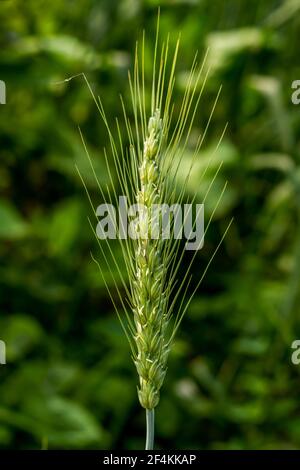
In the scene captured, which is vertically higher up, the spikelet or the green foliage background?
the green foliage background

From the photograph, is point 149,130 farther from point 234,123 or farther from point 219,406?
point 234,123

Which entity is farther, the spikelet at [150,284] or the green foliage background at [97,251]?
the green foliage background at [97,251]

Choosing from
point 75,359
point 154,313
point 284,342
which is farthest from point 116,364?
point 154,313

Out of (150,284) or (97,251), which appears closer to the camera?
(150,284)

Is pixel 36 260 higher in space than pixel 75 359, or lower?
higher

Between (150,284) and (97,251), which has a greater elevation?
(97,251)

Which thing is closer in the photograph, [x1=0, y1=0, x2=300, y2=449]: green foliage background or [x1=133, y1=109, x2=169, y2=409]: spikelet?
[x1=133, y1=109, x2=169, y2=409]: spikelet

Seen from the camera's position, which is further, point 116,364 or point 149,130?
point 116,364

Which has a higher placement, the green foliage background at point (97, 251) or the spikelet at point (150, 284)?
the green foliage background at point (97, 251)
